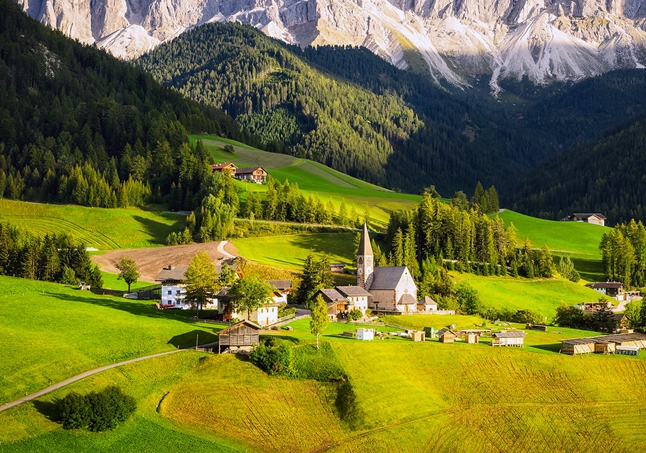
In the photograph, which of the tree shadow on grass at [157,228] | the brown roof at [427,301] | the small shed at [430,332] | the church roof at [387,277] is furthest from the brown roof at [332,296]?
the tree shadow on grass at [157,228]

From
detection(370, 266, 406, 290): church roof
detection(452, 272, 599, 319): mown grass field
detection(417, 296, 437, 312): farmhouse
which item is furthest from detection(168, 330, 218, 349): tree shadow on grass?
detection(452, 272, 599, 319): mown grass field

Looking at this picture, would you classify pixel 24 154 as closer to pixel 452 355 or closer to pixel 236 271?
pixel 236 271

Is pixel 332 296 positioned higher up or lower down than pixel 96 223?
lower down

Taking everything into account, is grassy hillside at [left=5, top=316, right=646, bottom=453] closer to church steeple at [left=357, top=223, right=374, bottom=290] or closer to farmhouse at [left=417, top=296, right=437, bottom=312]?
farmhouse at [left=417, top=296, right=437, bottom=312]

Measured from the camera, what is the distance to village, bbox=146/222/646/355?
291ft

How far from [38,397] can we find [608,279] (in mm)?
123169

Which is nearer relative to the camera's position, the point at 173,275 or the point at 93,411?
the point at 93,411

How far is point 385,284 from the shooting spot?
4626 inches

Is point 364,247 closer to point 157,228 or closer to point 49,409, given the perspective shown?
point 157,228

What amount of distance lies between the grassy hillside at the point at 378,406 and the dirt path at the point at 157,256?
52.4m

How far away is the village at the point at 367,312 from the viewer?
88750mm

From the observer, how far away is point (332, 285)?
116 m

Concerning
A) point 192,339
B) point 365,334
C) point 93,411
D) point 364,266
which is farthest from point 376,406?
point 364,266

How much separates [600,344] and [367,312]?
34.3m
